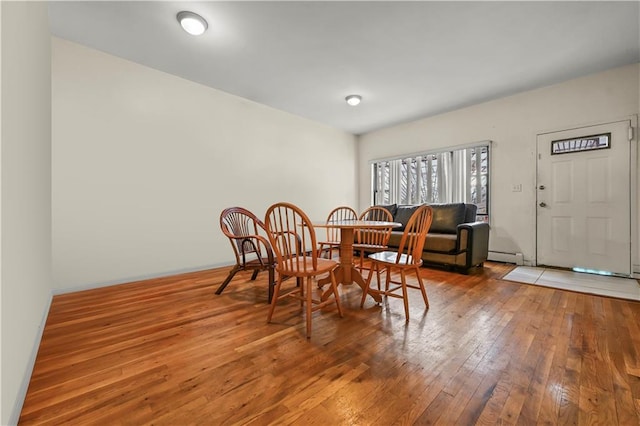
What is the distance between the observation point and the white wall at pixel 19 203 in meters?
0.97

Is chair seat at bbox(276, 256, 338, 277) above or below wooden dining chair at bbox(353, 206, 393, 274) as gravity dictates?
below

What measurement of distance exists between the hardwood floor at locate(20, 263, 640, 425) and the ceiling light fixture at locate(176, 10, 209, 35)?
255cm

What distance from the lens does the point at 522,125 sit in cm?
393

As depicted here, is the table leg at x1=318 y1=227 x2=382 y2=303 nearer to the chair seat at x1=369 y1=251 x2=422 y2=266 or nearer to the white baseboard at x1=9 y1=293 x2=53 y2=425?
the chair seat at x1=369 y1=251 x2=422 y2=266

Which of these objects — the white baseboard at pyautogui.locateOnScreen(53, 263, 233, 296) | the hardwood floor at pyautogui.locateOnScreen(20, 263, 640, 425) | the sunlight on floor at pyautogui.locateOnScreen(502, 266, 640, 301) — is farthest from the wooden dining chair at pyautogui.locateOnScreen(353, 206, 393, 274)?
the white baseboard at pyautogui.locateOnScreen(53, 263, 233, 296)

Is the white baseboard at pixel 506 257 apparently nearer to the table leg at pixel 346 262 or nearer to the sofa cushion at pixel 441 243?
the sofa cushion at pixel 441 243

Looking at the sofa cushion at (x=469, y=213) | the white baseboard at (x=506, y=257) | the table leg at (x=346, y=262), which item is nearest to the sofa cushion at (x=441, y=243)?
the sofa cushion at (x=469, y=213)

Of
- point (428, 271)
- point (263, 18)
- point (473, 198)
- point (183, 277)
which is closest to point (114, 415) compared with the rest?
point (183, 277)

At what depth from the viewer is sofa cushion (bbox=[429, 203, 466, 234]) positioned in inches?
159

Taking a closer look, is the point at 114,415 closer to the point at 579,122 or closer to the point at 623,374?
the point at 623,374

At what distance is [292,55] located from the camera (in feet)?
9.51

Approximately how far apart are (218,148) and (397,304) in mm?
3180

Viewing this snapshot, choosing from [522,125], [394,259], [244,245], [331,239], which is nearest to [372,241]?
[331,239]

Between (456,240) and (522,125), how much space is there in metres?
2.15
